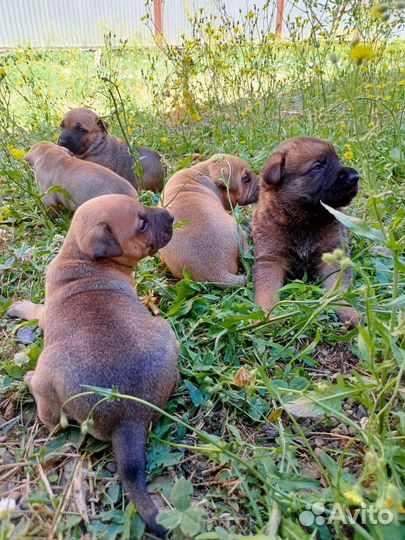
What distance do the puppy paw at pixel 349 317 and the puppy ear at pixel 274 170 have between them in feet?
3.92

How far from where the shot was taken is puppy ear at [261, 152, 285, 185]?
12.2 feet

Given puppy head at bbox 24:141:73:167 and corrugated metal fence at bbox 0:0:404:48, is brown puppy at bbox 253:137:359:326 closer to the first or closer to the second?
puppy head at bbox 24:141:73:167

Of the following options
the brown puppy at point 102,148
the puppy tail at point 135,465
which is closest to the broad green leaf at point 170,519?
the puppy tail at point 135,465

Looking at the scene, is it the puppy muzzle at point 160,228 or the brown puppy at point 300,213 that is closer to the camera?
the puppy muzzle at point 160,228

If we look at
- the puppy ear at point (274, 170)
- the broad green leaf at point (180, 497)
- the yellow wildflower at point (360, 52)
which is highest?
the yellow wildflower at point (360, 52)

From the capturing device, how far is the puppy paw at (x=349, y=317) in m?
3.07

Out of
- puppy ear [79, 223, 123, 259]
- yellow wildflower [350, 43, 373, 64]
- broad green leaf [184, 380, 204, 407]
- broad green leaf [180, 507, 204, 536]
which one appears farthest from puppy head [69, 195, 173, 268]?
yellow wildflower [350, 43, 373, 64]

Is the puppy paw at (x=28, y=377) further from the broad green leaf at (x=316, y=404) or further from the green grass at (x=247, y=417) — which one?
the broad green leaf at (x=316, y=404)

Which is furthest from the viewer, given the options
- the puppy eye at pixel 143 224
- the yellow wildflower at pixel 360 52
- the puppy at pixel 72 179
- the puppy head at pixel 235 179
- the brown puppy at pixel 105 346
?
the puppy head at pixel 235 179

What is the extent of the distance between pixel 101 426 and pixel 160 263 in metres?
1.97

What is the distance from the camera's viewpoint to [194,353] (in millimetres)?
2811

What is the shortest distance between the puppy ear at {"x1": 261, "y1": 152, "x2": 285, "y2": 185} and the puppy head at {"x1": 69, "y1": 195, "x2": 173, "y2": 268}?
1.02 metres

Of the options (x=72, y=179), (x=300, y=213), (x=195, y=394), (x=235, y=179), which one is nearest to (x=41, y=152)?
(x=72, y=179)

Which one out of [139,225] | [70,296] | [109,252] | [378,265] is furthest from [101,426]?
[378,265]
